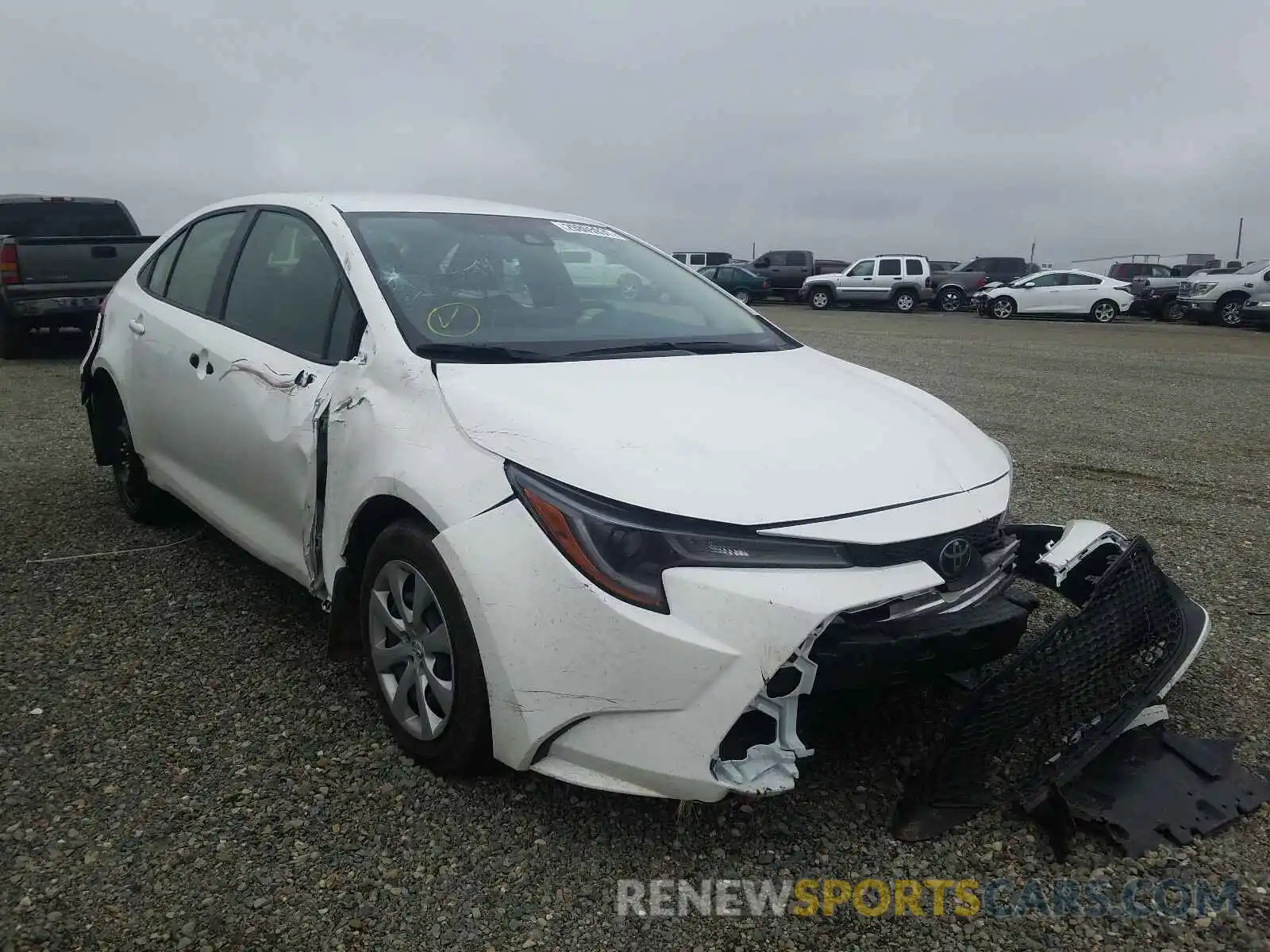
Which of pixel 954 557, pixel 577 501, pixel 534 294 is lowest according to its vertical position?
pixel 954 557

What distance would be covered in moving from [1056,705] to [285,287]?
2.72 meters

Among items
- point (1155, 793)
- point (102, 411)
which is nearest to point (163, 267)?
point (102, 411)

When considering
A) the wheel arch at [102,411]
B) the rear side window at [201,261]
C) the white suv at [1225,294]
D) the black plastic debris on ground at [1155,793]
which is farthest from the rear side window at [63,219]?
the white suv at [1225,294]

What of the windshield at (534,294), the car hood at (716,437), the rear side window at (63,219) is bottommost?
the car hood at (716,437)

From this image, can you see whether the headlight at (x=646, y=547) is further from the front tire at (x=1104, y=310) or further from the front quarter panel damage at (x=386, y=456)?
the front tire at (x=1104, y=310)

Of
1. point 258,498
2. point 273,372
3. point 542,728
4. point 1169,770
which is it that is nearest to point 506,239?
point 273,372

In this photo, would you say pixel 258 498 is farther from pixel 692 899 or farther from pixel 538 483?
pixel 692 899

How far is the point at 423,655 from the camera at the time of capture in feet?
8.48

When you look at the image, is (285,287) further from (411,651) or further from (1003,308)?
(1003,308)

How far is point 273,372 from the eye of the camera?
3.16 metres

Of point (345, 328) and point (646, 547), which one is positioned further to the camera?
point (345, 328)

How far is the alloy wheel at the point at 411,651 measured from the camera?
252cm

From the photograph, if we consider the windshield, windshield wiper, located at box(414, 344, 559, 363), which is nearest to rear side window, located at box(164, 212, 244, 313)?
the windshield

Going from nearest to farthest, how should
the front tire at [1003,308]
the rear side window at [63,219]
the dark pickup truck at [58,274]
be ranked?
the dark pickup truck at [58,274] → the rear side window at [63,219] → the front tire at [1003,308]
